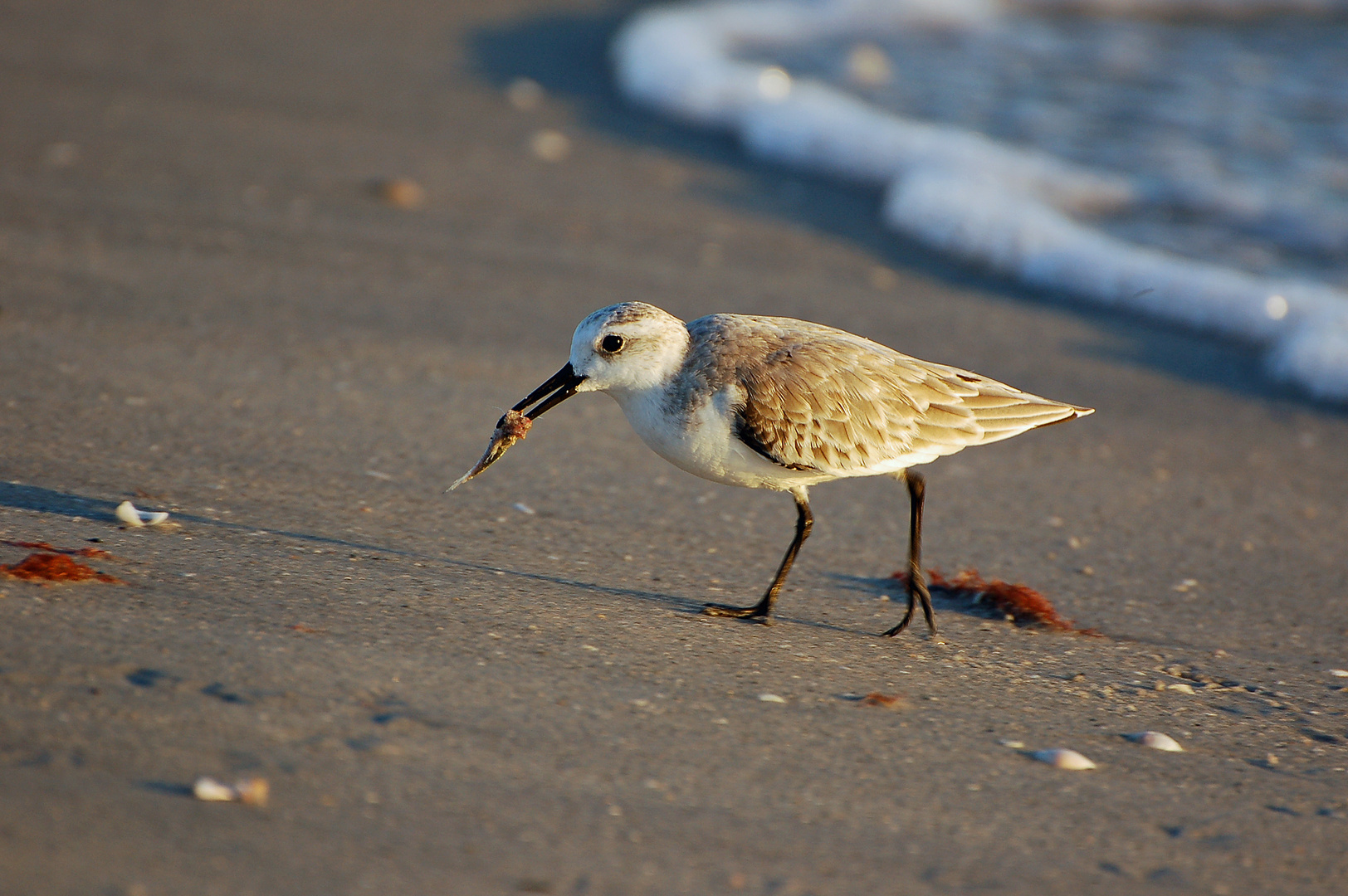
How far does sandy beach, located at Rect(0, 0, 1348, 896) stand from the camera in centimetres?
→ 262

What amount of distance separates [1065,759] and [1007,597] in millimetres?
981

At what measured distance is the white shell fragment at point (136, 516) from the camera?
3727 mm

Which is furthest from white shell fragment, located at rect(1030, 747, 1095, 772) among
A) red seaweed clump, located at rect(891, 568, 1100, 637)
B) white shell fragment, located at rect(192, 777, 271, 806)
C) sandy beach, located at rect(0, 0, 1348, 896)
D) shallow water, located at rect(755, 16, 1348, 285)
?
shallow water, located at rect(755, 16, 1348, 285)

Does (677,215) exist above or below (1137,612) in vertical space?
above

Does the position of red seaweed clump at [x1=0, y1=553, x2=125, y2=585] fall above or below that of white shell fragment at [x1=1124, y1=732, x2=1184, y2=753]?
below

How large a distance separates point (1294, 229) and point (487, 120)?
4939 mm

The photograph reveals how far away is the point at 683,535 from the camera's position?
4375 mm

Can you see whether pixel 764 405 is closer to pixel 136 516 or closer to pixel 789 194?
pixel 136 516

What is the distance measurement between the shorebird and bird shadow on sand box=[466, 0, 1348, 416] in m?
2.54

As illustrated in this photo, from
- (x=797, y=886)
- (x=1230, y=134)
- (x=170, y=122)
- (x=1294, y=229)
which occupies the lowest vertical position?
(x=797, y=886)

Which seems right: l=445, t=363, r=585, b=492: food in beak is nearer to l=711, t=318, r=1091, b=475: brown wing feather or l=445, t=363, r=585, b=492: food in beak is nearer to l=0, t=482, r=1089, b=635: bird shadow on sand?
l=0, t=482, r=1089, b=635: bird shadow on sand

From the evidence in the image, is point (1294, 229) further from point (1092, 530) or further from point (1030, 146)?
point (1092, 530)

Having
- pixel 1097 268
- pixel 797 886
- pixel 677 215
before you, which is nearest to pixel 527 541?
pixel 797 886

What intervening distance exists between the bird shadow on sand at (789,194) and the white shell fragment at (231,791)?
4630 millimetres
